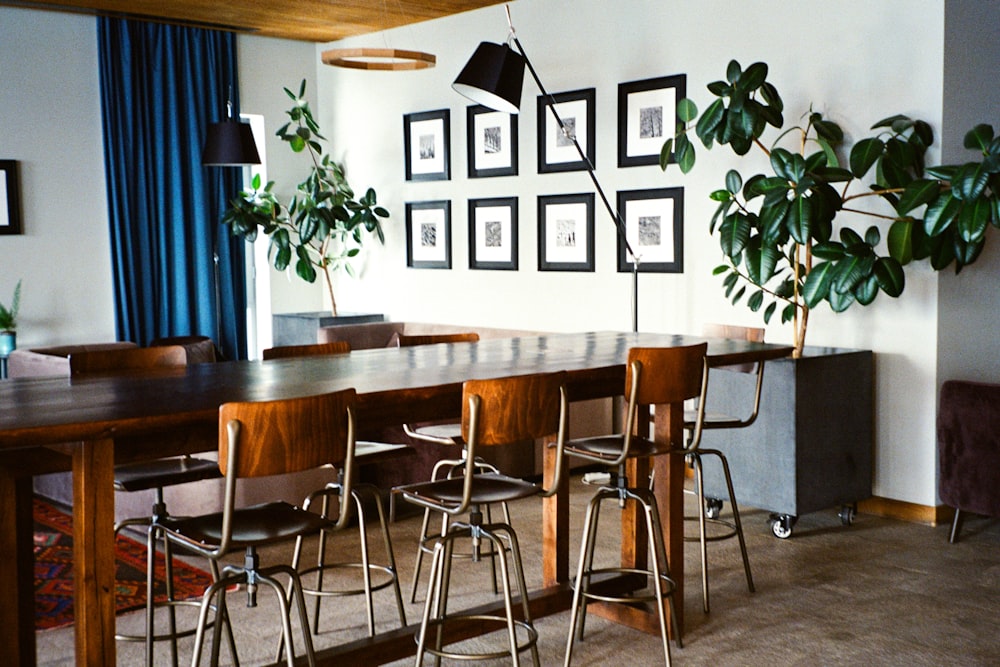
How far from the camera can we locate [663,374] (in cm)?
352

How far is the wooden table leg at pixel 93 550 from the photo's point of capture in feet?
7.97

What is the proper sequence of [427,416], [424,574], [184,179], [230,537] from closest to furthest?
[230,537] < [427,416] < [424,574] < [184,179]

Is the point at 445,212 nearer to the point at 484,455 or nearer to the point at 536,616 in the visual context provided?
the point at 484,455

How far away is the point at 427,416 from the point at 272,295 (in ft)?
19.2

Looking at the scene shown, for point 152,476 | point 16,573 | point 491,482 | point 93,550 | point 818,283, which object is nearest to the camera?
point 93,550

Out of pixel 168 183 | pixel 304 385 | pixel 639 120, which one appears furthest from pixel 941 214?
pixel 168 183

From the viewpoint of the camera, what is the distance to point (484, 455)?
226 inches

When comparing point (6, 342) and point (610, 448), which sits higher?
point (6, 342)

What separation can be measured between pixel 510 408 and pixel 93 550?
3.67 feet

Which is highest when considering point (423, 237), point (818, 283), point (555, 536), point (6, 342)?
point (423, 237)

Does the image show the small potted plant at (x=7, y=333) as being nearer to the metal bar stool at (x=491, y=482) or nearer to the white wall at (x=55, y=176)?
the white wall at (x=55, y=176)

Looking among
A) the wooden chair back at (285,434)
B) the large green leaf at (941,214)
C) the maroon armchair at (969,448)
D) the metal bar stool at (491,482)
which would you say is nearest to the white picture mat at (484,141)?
the large green leaf at (941,214)

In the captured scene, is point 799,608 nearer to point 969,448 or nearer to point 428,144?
point 969,448

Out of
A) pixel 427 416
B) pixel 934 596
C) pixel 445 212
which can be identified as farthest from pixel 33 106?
pixel 934 596
